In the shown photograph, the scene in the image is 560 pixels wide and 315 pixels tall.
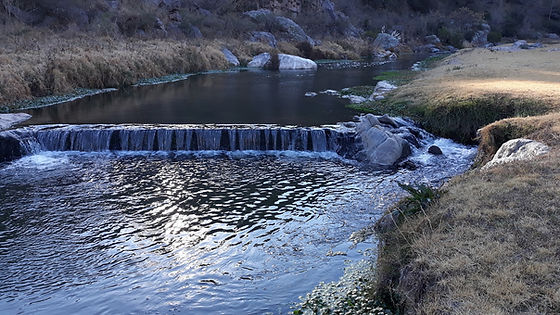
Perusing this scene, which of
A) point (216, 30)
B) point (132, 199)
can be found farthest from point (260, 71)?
point (132, 199)

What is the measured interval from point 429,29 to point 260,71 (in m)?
46.2

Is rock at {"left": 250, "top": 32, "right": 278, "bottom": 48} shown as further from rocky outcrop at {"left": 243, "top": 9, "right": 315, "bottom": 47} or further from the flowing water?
the flowing water

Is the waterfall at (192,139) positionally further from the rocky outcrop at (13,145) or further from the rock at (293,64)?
the rock at (293,64)

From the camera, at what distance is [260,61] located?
4050 cm

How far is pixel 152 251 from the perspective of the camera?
8.53 m

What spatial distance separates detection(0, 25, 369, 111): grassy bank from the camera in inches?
896

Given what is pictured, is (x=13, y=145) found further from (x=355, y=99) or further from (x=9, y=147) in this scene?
(x=355, y=99)

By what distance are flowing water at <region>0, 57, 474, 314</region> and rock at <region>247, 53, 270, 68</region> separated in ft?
79.1

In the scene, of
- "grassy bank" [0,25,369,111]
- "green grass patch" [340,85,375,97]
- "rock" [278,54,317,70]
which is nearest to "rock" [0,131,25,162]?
"grassy bank" [0,25,369,111]

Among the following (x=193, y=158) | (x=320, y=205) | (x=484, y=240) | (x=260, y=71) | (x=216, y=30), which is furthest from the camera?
(x=216, y=30)

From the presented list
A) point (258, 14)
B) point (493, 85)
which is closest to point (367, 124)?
point (493, 85)

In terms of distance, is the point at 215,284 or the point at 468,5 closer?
the point at 215,284

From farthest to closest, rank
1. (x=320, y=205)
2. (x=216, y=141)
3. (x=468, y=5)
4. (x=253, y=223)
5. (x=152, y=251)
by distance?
1. (x=468, y=5)
2. (x=216, y=141)
3. (x=320, y=205)
4. (x=253, y=223)
5. (x=152, y=251)

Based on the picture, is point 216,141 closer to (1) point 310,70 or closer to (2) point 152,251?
(2) point 152,251
